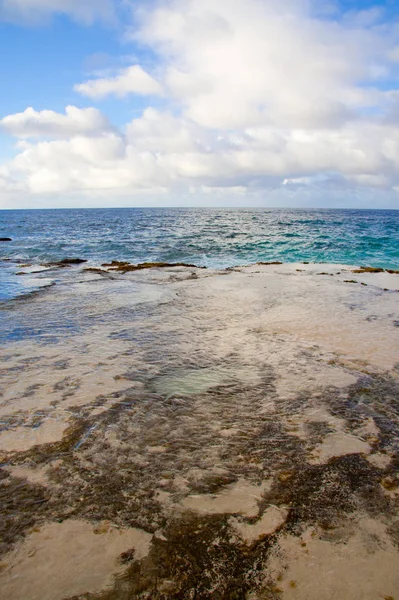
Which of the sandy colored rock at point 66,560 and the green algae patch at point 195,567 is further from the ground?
the green algae patch at point 195,567

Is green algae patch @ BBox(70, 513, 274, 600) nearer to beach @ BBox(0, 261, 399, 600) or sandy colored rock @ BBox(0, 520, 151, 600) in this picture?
beach @ BBox(0, 261, 399, 600)

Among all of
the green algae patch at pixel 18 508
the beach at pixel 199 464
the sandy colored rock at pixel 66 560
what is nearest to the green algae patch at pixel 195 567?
the beach at pixel 199 464

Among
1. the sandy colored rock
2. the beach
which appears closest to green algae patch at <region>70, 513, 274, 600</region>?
the beach

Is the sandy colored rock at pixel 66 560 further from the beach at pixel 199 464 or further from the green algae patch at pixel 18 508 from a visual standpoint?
the green algae patch at pixel 18 508

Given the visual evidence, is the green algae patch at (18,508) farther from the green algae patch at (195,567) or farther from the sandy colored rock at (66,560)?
the green algae patch at (195,567)

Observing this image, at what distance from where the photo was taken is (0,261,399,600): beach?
2.36 meters

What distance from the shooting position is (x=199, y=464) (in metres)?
3.40

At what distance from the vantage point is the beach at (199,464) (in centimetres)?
236

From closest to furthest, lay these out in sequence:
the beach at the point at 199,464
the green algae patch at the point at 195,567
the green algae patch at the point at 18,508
A: the green algae patch at the point at 195,567
the beach at the point at 199,464
the green algae patch at the point at 18,508

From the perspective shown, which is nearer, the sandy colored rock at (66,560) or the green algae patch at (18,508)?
the sandy colored rock at (66,560)

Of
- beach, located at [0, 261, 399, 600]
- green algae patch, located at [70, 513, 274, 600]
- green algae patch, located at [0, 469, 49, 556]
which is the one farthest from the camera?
green algae patch, located at [0, 469, 49, 556]

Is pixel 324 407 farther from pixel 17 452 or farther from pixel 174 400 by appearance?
pixel 17 452

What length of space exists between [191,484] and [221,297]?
8.47 metres

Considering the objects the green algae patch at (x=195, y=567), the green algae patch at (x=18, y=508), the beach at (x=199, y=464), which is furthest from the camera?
the green algae patch at (x=18, y=508)
